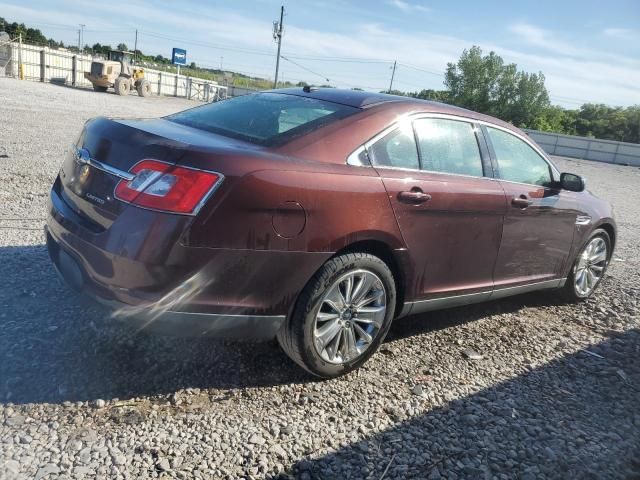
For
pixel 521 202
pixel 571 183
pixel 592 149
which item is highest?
pixel 571 183

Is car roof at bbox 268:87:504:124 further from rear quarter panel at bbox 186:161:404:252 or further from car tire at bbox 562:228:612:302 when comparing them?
car tire at bbox 562:228:612:302

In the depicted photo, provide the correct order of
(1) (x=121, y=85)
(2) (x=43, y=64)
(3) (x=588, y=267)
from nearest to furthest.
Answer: (3) (x=588, y=267)
(1) (x=121, y=85)
(2) (x=43, y=64)

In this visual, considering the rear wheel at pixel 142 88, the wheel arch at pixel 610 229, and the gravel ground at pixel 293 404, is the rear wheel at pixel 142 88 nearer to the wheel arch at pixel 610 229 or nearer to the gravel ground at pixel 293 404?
the gravel ground at pixel 293 404

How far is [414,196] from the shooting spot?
325 centimetres

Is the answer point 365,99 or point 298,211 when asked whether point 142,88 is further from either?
point 298,211

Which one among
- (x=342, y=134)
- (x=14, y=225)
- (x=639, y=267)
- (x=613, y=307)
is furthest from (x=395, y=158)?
(x=639, y=267)

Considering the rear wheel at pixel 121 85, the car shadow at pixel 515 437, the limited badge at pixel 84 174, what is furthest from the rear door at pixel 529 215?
the rear wheel at pixel 121 85

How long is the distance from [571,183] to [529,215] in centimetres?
70

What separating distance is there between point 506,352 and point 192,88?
4399 cm

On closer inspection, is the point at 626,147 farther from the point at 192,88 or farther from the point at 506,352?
the point at 506,352

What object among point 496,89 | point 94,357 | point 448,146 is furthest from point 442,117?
point 496,89

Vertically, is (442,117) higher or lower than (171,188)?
higher

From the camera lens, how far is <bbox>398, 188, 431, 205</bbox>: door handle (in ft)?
10.5

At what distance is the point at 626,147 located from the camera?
41.5 meters
